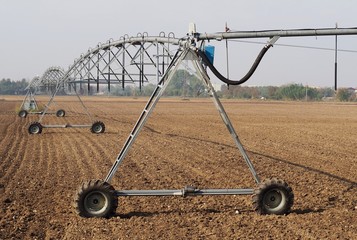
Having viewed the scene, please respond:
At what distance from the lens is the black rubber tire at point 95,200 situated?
7.61 m

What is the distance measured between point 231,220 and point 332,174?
196 inches

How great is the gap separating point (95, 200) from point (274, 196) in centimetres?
255

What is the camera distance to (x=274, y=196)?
7.85 m

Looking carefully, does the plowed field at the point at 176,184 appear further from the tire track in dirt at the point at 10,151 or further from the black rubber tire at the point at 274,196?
the black rubber tire at the point at 274,196

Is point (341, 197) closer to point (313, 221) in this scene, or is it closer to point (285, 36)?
point (313, 221)

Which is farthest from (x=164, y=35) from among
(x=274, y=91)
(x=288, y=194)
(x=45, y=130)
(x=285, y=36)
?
(x=274, y=91)

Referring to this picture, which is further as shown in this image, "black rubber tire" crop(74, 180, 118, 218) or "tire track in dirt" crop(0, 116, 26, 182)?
"tire track in dirt" crop(0, 116, 26, 182)

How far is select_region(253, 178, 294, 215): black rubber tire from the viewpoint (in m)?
7.77

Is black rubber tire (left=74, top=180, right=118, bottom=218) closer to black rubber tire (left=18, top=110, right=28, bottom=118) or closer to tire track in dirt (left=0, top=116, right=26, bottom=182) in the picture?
tire track in dirt (left=0, top=116, right=26, bottom=182)

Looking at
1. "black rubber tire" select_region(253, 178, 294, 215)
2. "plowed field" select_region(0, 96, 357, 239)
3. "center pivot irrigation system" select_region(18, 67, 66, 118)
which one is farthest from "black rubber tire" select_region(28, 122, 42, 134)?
"black rubber tire" select_region(253, 178, 294, 215)

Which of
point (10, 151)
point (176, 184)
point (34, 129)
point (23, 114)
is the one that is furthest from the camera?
point (23, 114)

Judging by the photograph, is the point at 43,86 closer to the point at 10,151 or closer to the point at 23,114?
the point at 23,114

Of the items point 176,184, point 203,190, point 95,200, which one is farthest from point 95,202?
point 176,184

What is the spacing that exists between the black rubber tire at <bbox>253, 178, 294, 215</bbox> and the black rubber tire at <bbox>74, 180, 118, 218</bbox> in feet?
6.61
